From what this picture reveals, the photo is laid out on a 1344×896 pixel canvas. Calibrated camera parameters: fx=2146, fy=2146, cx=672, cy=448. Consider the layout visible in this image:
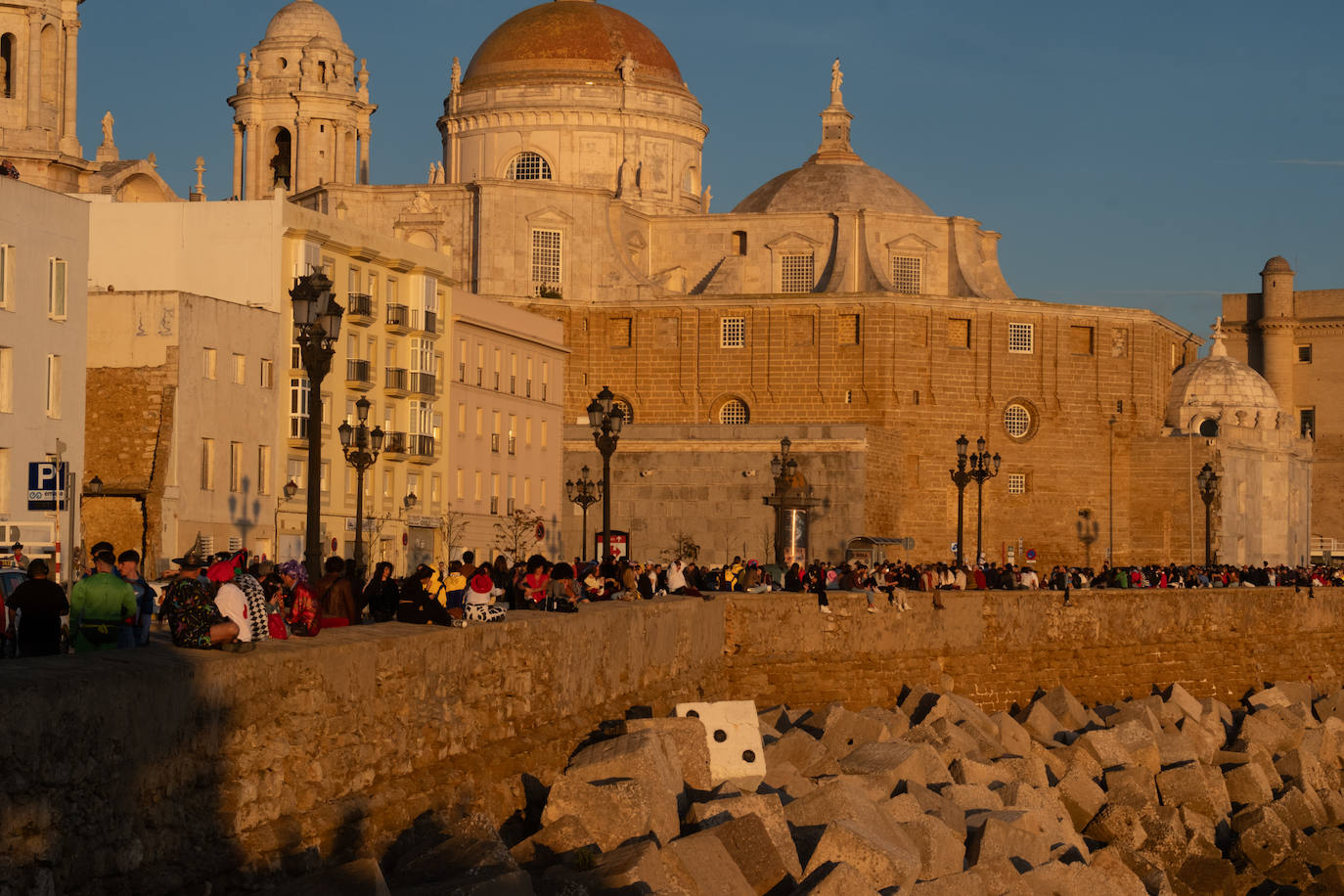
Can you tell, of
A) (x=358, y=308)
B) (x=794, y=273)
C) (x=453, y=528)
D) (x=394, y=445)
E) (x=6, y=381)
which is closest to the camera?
(x=6, y=381)

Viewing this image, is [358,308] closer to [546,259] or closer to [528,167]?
[546,259]

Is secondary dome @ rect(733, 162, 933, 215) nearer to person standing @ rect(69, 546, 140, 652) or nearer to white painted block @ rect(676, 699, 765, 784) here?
white painted block @ rect(676, 699, 765, 784)

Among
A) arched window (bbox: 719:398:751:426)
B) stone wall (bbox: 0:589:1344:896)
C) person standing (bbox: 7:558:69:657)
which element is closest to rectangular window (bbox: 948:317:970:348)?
arched window (bbox: 719:398:751:426)

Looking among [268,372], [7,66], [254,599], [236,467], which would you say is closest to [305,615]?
[254,599]

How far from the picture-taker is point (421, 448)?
152ft

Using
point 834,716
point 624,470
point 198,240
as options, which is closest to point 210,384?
point 198,240

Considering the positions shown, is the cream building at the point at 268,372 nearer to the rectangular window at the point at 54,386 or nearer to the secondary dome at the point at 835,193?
the rectangular window at the point at 54,386

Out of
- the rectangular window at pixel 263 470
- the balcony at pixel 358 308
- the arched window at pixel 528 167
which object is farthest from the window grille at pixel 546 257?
the rectangular window at pixel 263 470

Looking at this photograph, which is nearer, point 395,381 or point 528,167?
point 395,381

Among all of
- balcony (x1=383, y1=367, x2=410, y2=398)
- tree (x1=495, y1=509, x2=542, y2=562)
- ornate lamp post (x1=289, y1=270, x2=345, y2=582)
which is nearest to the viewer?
ornate lamp post (x1=289, y1=270, x2=345, y2=582)

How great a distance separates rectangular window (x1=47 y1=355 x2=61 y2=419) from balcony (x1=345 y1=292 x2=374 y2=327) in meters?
11.0

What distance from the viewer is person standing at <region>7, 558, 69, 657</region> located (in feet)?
40.1

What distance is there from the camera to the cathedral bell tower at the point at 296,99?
64.9 meters

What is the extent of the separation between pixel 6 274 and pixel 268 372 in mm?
9110
